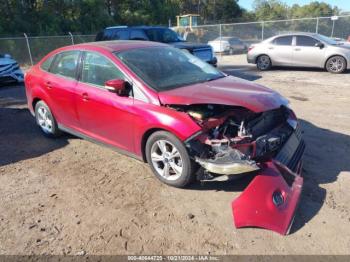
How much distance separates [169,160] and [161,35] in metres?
9.43

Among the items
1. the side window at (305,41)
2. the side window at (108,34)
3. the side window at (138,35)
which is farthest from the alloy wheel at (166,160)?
the side window at (305,41)

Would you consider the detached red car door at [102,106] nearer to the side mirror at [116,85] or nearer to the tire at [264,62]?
the side mirror at [116,85]

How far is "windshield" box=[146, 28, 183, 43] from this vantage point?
12.7m

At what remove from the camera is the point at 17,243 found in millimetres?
3420

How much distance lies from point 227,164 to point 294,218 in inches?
33.6

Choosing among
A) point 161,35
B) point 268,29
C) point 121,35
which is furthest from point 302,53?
point 268,29

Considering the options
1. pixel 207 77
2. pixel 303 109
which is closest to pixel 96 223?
pixel 207 77

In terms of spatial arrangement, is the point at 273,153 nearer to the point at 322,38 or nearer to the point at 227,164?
the point at 227,164

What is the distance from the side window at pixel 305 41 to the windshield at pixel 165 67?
29.6 feet

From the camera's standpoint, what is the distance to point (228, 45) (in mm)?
24781

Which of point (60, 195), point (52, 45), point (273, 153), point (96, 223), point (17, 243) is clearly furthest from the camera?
point (52, 45)

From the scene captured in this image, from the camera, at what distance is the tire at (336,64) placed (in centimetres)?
1241

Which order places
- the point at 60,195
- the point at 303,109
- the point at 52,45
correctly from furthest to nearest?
the point at 52,45
the point at 303,109
the point at 60,195

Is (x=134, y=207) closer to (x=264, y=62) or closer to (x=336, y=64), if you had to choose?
(x=336, y=64)
